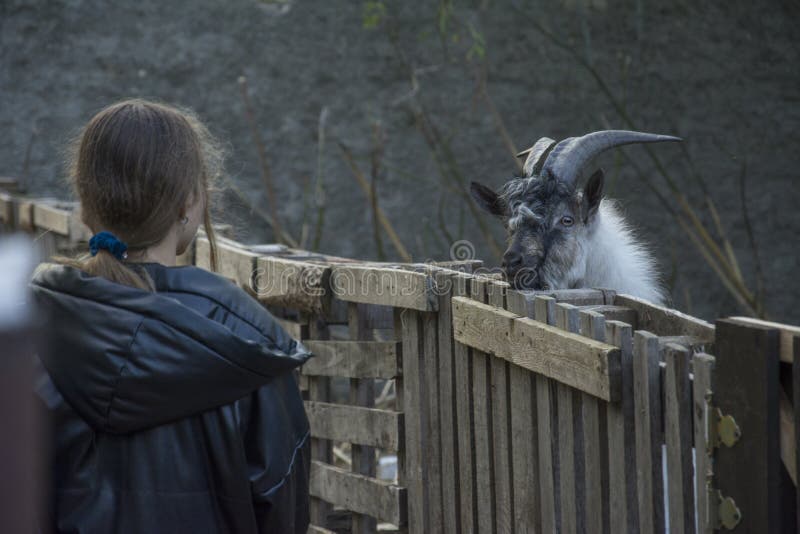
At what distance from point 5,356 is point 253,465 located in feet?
5.73

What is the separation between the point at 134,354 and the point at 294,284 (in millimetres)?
2169

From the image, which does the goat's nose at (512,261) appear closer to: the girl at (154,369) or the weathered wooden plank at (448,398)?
the weathered wooden plank at (448,398)

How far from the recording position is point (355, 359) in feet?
13.7

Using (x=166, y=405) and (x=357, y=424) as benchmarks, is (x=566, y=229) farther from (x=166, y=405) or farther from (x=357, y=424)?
(x=166, y=405)

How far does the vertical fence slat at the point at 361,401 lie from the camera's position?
4203mm

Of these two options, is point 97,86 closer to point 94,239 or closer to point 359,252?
point 359,252

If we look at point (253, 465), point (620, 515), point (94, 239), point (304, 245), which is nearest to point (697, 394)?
point (620, 515)

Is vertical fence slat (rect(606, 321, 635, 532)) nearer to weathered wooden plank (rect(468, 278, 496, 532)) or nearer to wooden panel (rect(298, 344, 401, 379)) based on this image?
weathered wooden plank (rect(468, 278, 496, 532))

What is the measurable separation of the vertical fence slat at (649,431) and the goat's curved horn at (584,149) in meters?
1.96

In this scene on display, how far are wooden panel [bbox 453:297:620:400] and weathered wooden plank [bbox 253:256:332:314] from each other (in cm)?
85

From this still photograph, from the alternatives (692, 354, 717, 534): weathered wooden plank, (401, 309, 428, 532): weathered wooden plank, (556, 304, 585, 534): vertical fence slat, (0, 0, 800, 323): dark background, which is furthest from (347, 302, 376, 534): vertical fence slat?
(0, 0, 800, 323): dark background

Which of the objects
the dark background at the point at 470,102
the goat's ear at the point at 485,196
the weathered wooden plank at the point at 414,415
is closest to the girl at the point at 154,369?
the weathered wooden plank at the point at 414,415

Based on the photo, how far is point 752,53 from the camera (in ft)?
29.3

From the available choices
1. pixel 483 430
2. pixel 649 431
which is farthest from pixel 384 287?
pixel 649 431
